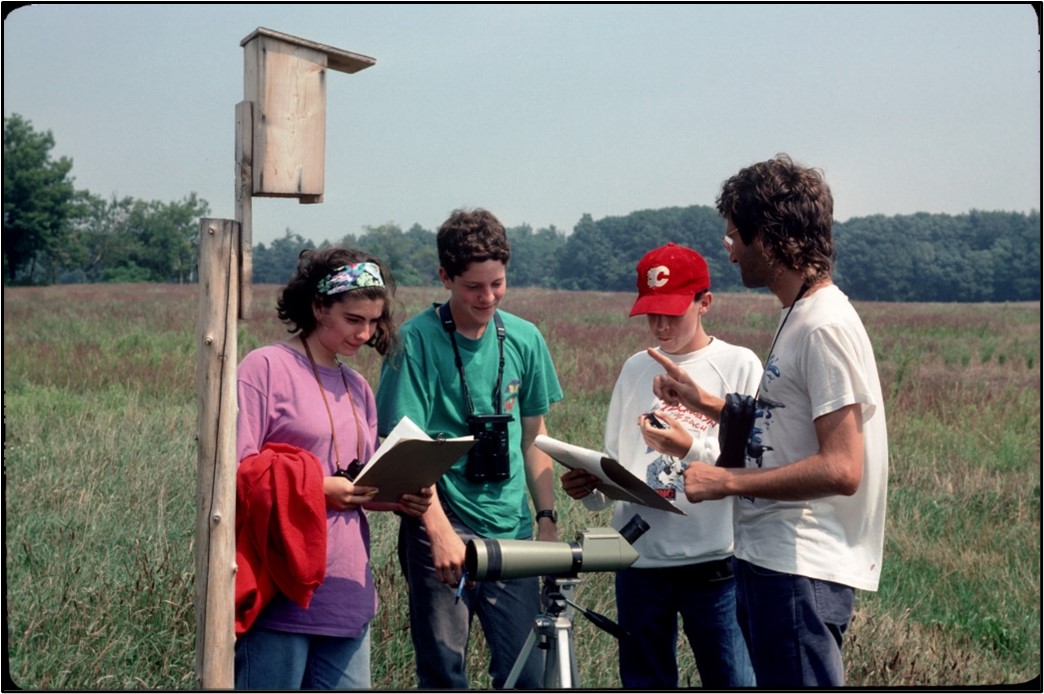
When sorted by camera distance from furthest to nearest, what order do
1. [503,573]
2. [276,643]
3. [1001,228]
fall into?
[1001,228], [276,643], [503,573]

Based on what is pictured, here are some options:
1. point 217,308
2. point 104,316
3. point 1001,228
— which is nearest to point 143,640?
point 217,308

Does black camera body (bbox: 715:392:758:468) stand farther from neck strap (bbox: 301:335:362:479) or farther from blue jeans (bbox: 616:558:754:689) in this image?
neck strap (bbox: 301:335:362:479)

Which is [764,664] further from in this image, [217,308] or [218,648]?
[217,308]

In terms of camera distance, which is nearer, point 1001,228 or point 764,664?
point 764,664

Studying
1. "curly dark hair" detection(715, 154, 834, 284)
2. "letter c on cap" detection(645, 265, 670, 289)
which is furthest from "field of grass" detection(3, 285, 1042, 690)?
"curly dark hair" detection(715, 154, 834, 284)

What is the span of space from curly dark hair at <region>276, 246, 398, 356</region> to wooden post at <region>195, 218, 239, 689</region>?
0.19m

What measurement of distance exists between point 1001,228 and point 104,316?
3822 cm

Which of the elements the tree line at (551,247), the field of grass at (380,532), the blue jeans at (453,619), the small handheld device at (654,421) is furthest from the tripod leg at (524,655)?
the tree line at (551,247)

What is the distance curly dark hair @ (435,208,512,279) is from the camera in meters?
3.07

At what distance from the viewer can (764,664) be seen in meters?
2.52

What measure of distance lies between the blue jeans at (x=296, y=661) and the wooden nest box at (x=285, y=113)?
3.80 ft

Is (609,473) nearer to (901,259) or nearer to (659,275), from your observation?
(659,275)

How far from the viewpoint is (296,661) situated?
271 centimetres

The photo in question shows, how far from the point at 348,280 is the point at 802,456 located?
1248mm
